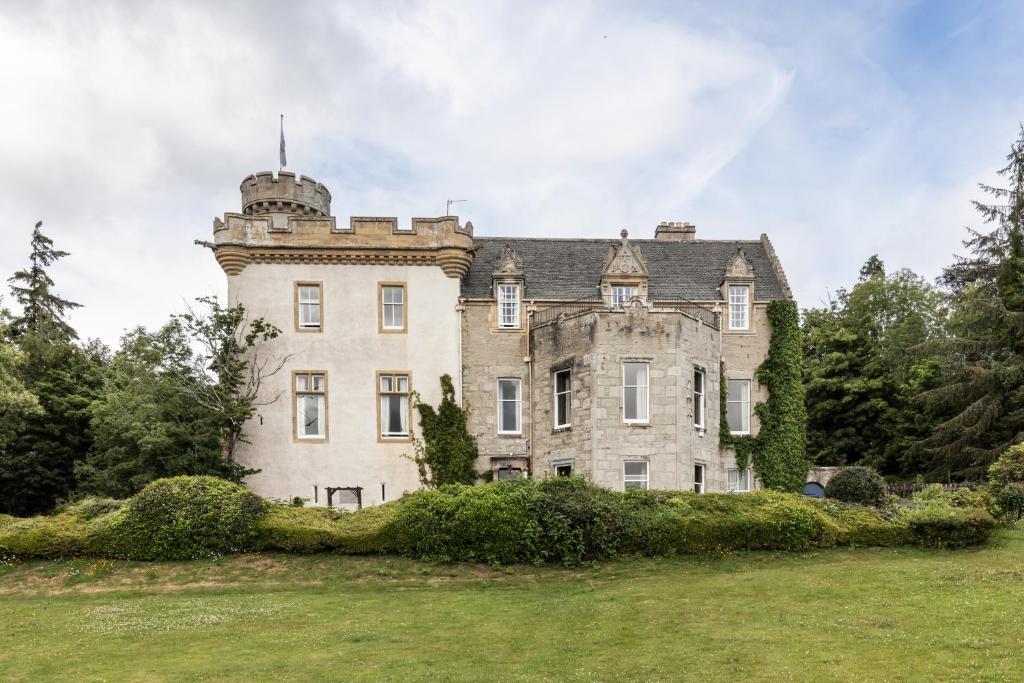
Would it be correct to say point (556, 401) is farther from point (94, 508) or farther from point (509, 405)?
point (94, 508)

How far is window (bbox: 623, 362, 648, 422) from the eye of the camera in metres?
30.6

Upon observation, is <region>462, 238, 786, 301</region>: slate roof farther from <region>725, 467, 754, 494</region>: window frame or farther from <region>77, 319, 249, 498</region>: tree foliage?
<region>77, 319, 249, 498</region>: tree foliage

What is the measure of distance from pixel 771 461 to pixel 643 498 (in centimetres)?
1139

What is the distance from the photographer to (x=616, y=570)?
72.9ft

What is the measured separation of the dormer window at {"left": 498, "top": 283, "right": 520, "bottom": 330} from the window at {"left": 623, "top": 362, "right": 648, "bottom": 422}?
5.57m

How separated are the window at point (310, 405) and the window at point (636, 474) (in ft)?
36.8

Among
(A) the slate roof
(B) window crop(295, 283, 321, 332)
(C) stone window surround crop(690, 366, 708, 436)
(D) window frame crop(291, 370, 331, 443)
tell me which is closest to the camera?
(C) stone window surround crop(690, 366, 708, 436)

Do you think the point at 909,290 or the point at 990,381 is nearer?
the point at 990,381

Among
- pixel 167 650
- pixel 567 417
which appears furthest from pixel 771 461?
pixel 167 650

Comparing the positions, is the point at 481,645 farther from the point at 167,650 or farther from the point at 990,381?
the point at 990,381

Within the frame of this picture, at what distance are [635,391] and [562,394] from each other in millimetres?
2897

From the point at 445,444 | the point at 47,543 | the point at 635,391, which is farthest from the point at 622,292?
the point at 47,543

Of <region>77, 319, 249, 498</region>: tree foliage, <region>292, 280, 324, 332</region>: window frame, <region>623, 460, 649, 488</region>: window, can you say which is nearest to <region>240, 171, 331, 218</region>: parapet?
<region>292, 280, 324, 332</region>: window frame

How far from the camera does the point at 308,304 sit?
33.6 m
